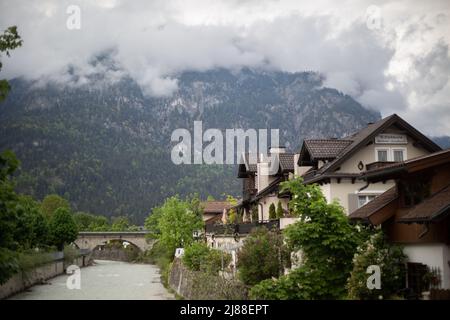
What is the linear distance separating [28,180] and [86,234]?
67.6 metres

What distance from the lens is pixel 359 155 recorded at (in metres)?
32.3

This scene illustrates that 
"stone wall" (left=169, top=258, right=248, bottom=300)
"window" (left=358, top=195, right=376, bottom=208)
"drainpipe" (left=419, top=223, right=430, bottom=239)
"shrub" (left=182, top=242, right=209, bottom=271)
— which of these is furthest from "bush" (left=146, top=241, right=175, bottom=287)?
"drainpipe" (left=419, top=223, right=430, bottom=239)

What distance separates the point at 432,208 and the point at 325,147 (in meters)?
15.6

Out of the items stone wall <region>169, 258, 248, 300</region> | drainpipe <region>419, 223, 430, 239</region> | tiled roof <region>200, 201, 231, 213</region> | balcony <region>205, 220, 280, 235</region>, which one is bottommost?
stone wall <region>169, 258, 248, 300</region>

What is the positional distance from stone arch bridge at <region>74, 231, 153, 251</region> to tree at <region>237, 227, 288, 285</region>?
9240 cm

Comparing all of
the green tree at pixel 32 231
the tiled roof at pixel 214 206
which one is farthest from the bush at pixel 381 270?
the tiled roof at pixel 214 206

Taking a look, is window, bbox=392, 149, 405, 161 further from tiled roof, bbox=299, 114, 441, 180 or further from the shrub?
the shrub

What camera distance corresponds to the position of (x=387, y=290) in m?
20.8

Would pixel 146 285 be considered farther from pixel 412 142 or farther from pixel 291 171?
pixel 412 142

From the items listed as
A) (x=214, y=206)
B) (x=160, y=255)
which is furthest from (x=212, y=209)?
(x=160, y=255)

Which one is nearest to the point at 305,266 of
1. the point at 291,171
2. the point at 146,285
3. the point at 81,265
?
the point at 291,171

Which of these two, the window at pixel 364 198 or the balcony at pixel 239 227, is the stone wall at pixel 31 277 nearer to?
the balcony at pixel 239 227

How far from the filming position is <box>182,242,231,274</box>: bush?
39.1 m
